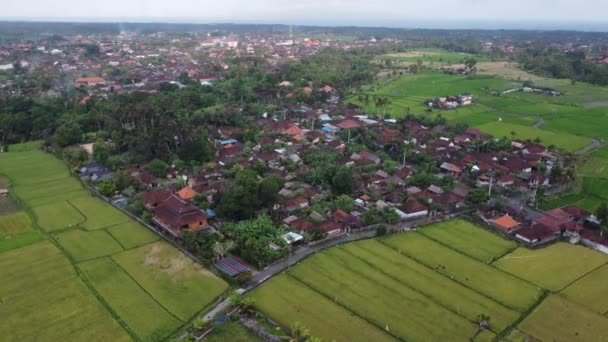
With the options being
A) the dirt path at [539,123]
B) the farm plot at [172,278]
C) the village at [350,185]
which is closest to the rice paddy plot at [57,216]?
the village at [350,185]

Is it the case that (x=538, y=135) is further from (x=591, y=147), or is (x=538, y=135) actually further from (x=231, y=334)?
(x=231, y=334)

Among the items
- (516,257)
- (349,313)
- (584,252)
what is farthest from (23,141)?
(584,252)

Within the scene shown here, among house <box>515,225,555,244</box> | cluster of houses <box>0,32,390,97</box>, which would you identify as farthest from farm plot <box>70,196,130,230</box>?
cluster of houses <box>0,32,390,97</box>

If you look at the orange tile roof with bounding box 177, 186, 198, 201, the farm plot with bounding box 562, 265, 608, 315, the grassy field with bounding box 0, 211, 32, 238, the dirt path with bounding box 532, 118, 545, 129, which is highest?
the dirt path with bounding box 532, 118, 545, 129

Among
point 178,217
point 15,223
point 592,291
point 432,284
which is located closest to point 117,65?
point 15,223

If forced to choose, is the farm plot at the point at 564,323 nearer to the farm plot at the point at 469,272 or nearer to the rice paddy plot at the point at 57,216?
the farm plot at the point at 469,272

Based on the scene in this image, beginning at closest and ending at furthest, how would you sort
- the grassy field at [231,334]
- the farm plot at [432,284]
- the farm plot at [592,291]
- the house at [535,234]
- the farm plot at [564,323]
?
1. the grassy field at [231,334]
2. the farm plot at [564,323]
3. the farm plot at [432,284]
4. the farm plot at [592,291]
5. the house at [535,234]

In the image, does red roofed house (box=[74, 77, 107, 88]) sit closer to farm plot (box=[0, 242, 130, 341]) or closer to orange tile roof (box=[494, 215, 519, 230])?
farm plot (box=[0, 242, 130, 341])

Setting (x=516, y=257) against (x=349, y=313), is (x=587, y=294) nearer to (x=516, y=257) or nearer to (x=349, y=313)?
(x=516, y=257)
